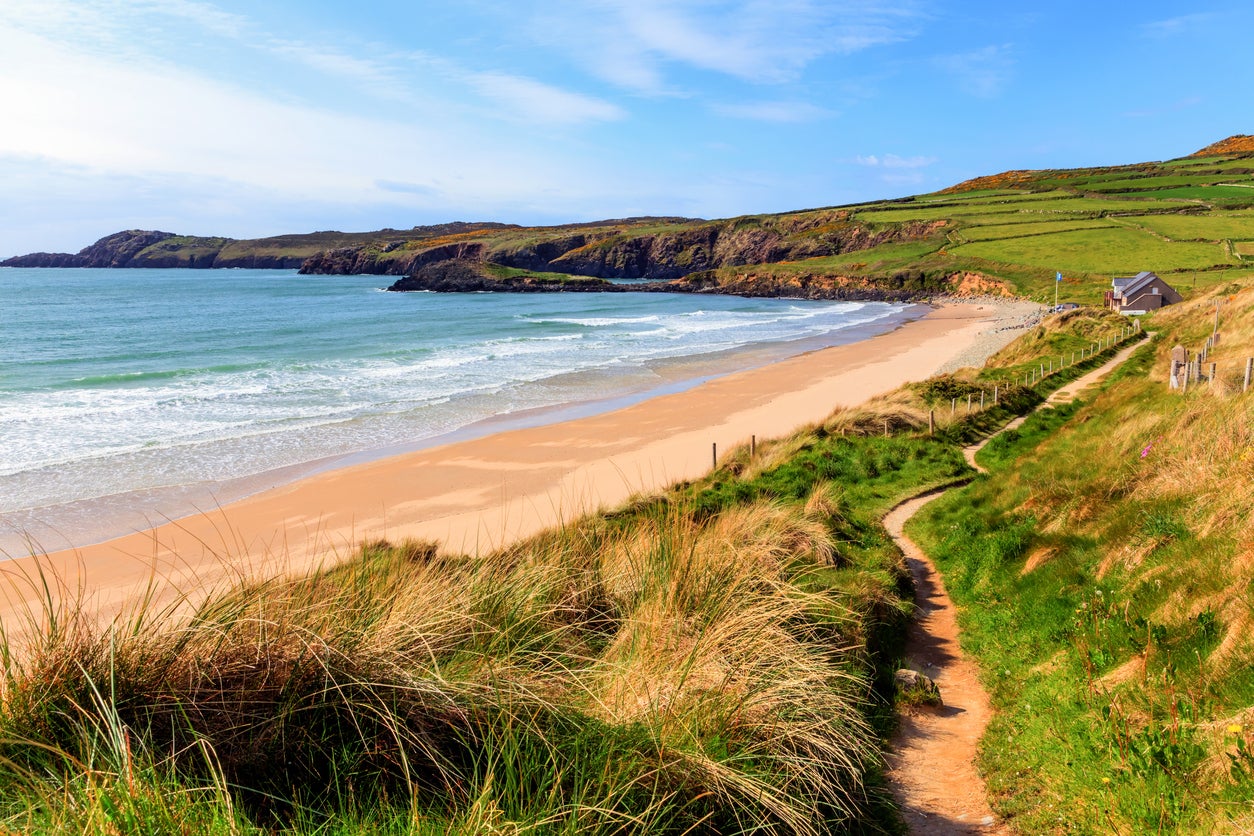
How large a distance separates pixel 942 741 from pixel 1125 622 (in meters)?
1.83

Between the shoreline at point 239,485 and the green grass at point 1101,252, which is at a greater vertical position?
the green grass at point 1101,252

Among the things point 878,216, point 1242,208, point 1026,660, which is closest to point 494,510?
point 1026,660

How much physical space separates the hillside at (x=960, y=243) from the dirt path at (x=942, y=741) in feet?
211

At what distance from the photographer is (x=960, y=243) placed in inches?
4318

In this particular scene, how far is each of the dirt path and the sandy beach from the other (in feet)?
11.8

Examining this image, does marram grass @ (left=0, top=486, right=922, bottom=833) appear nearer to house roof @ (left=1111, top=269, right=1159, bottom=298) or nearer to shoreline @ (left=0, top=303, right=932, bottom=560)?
shoreline @ (left=0, top=303, right=932, bottom=560)

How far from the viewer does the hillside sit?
83625mm

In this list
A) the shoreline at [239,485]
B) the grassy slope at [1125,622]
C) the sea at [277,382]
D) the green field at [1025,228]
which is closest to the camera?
the grassy slope at [1125,622]

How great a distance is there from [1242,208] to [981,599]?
117430 mm

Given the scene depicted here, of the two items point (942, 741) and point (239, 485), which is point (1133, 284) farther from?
point (942, 741)

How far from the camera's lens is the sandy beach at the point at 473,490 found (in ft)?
45.5

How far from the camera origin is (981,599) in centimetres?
941

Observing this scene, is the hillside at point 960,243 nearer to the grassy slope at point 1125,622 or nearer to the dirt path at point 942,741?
the grassy slope at point 1125,622

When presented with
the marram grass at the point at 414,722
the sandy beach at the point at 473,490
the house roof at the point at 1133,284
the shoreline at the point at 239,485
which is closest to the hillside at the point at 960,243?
the house roof at the point at 1133,284
